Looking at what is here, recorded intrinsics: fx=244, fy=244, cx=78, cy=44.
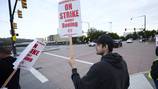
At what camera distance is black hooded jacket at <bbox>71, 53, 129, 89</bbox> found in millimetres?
2664

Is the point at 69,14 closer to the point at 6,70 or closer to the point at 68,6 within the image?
the point at 68,6

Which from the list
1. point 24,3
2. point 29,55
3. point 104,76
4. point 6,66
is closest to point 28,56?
point 29,55

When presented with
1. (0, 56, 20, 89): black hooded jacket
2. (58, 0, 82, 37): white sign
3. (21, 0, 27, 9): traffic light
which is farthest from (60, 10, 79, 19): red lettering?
(21, 0, 27, 9): traffic light

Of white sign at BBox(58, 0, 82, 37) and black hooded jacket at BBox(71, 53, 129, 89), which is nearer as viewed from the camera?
black hooded jacket at BBox(71, 53, 129, 89)

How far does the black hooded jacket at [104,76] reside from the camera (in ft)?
8.74

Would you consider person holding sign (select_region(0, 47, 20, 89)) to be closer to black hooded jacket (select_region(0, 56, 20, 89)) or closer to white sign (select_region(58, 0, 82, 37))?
black hooded jacket (select_region(0, 56, 20, 89))

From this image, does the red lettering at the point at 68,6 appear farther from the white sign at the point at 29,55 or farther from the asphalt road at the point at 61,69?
the asphalt road at the point at 61,69

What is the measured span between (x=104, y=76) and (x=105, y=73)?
35mm

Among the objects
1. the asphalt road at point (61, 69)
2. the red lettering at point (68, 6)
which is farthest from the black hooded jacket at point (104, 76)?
the asphalt road at point (61, 69)

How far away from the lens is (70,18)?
3.69 m

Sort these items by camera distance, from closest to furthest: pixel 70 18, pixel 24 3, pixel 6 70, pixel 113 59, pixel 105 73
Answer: pixel 105 73, pixel 113 59, pixel 6 70, pixel 70 18, pixel 24 3

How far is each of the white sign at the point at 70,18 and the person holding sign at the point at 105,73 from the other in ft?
2.68

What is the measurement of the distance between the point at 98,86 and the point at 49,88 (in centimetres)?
688

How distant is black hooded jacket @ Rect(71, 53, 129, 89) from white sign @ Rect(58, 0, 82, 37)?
0.98 metres
